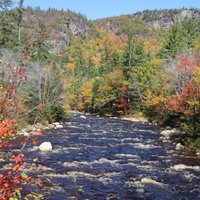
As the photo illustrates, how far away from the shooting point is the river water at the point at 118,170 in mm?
15672

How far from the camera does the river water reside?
15.7m

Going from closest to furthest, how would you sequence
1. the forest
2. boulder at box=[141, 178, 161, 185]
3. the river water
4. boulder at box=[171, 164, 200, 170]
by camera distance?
the forest → the river water → boulder at box=[141, 178, 161, 185] → boulder at box=[171, 164, 200, 170]

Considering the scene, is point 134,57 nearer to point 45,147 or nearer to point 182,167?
point 45,147

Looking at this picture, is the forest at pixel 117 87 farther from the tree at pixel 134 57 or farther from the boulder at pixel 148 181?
the boulder at pixel 148 181

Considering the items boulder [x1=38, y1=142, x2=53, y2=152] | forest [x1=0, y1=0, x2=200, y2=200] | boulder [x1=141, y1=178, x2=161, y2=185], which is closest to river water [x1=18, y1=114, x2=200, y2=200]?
boulder [x1=141, y1=178, x2=161, y2=185]

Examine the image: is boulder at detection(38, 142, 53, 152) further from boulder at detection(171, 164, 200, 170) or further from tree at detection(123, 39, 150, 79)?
tree at detection(123, 39, 150, 79)

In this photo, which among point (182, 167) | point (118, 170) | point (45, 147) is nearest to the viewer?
point (118, 170)

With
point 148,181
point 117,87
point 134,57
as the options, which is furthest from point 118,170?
point 134,57

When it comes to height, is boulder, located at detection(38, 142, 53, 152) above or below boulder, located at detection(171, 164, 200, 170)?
above

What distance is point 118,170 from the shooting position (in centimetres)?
1991

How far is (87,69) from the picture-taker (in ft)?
483

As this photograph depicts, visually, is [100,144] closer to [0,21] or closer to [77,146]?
[77,146]

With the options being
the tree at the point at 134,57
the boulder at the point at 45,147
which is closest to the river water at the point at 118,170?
the boulder at the point at 45,147

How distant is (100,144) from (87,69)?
11949cm
